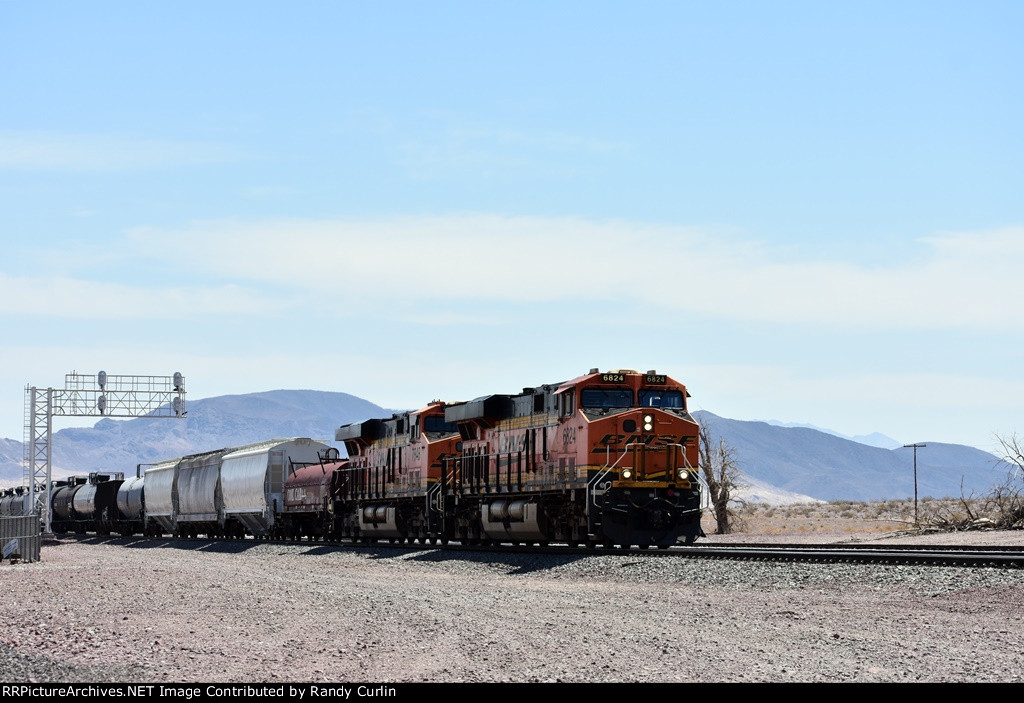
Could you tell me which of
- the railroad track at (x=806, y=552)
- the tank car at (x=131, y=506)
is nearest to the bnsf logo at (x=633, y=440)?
the railroad track at (x=806, y=552)

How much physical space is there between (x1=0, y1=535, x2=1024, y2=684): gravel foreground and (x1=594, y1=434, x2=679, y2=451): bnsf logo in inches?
118

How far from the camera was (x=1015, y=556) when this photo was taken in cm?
2067

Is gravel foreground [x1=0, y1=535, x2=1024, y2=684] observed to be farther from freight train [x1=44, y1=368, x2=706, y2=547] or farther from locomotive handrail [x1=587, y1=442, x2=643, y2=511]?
freight train [x1=44, y1=368, x2=706, y2=547]

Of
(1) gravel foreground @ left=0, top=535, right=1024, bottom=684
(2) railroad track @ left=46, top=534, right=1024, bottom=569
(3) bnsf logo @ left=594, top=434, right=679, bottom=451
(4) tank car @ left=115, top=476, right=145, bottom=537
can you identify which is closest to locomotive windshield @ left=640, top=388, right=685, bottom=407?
(3) bnsf logo @ left=594, top=434, right=679, bottom=451

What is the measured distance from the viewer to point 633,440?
27266 mm

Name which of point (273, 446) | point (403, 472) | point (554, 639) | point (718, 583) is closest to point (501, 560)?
point (718, 583)

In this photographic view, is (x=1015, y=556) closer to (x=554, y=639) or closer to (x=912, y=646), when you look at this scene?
(x=912, y=646)

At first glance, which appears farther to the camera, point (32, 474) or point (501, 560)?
point (32, 474)

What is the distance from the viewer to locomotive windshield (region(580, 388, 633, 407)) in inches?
1094

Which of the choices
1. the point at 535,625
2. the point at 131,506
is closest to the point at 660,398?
the point at 535,625

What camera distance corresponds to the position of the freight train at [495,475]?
2709 centimetres
